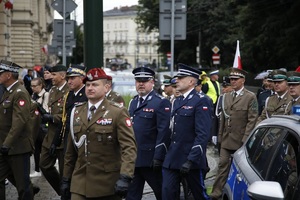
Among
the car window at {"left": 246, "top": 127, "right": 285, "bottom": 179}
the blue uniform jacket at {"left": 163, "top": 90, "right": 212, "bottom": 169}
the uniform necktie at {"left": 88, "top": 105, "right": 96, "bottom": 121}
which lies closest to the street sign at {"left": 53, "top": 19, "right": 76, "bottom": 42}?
the blue uniform jacket at {"left": 163, "top": 90, "right": 212, "bottom": 169}

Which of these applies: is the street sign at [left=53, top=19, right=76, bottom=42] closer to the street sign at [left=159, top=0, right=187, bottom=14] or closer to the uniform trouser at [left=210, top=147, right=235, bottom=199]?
the street sign at [left=159, top=0, right=187, bottom=14]

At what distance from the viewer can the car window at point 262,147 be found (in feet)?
15.9

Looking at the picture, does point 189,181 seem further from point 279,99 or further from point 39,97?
point 39,97

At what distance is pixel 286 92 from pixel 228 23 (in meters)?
50.6

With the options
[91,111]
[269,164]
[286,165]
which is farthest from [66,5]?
[286,165]

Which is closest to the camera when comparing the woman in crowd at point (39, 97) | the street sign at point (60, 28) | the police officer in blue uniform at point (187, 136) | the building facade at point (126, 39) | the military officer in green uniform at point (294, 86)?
the police officer in blue uniform at point (187, 136)

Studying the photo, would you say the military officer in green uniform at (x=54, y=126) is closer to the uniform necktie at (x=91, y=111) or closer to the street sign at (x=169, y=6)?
the uniform necktie at (x=91, y=111)

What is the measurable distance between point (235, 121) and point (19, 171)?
315cm

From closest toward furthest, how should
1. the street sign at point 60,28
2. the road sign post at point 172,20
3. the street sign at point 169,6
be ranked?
1. the street sign at point 169,6
2. the road sign post at point 172,20
3. the street sign at point 60,28

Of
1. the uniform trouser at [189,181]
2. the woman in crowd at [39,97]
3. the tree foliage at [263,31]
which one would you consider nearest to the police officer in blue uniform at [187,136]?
the uniform trouser at [189,181]

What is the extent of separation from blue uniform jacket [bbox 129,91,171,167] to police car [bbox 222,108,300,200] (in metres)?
1.50

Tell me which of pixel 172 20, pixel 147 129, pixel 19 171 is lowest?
pixel 19 171

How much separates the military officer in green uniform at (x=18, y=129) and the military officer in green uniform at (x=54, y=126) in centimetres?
55

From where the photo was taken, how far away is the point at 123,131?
5387 millimetres
